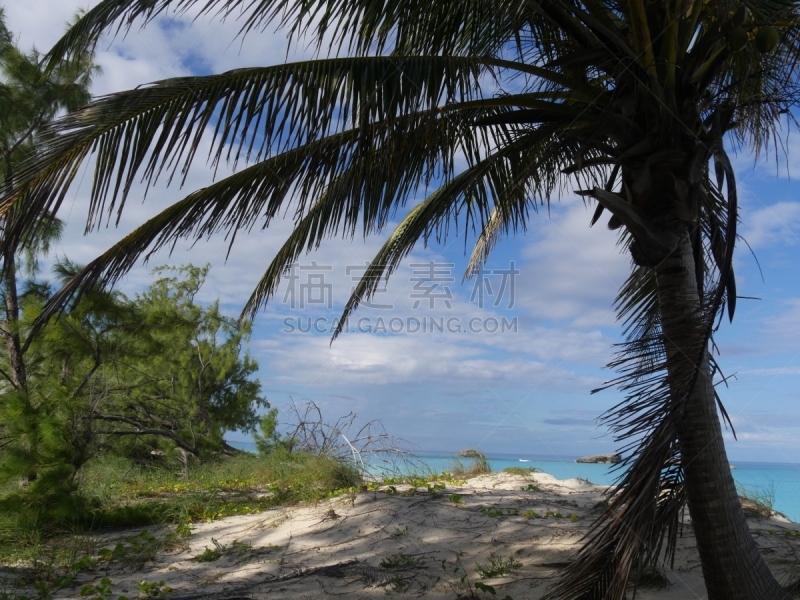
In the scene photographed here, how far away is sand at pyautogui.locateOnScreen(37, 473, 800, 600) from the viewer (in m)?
3.31

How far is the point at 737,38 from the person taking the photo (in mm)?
2584

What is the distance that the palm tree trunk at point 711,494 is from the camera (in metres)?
2.44

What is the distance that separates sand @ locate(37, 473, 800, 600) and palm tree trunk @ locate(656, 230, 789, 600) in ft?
1.41

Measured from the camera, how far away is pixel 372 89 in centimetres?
286

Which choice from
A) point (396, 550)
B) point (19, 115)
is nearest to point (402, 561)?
point (396, 550)

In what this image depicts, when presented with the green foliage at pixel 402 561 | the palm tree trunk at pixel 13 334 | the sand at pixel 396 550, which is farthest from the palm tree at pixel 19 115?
the green foliage at pixel 402 561

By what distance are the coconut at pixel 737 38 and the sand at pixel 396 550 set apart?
2.08m

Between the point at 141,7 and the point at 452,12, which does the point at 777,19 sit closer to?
the point at 452,12

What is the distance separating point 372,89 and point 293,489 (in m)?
4.60

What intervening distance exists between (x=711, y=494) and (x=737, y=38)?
1960 mm

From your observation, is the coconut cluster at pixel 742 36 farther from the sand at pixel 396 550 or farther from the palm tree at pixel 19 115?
the palm tree at pixel 19 115

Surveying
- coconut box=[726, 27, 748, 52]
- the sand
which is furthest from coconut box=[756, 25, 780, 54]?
the sand

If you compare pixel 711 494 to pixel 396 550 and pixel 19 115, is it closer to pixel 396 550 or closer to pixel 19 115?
pixel 396 550

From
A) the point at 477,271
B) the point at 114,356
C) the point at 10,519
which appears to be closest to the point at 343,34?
the point at 477,271
